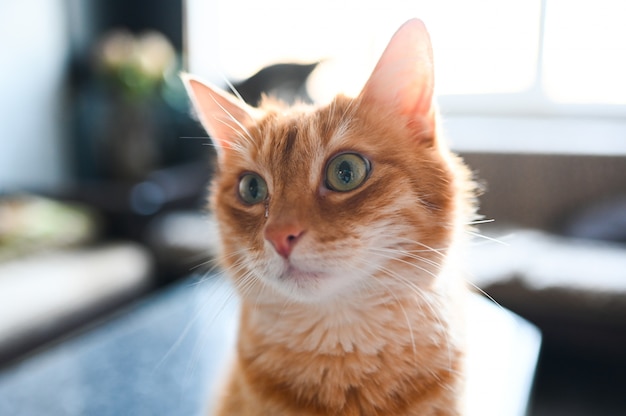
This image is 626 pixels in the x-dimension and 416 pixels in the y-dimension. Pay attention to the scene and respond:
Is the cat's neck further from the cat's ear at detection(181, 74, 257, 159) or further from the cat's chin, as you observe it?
the cat's ear at detection(181, 74, 257, 159)

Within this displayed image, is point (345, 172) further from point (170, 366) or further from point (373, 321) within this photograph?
point (170, 366)

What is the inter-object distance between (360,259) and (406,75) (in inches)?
8.5

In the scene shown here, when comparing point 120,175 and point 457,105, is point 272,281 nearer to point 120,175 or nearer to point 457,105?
point 457,105

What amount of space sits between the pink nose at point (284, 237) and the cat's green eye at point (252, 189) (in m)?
0.10

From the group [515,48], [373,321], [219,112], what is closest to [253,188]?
[219,112]

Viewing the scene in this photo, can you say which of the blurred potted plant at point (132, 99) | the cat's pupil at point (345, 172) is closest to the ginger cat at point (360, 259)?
the cat's pupil at point (345, 172)

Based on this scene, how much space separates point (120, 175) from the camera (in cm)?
283

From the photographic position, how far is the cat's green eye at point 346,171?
0.62 m

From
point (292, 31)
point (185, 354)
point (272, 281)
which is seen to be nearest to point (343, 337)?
point (272, 281)

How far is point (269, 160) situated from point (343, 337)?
0.76 ft

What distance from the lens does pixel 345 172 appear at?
0.62m

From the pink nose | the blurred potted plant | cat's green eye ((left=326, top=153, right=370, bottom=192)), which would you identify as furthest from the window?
the blurred potted plant

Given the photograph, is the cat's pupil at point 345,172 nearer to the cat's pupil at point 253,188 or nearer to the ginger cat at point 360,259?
the ginger cat at point 360,259

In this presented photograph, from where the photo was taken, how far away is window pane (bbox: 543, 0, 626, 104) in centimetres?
57
